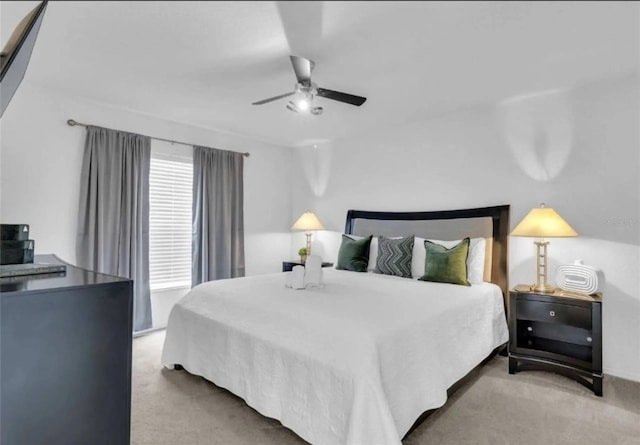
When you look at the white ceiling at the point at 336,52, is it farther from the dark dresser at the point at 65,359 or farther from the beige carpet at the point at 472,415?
the beige carpet at the point at 472,415

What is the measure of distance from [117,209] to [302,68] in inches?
103

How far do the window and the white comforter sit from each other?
56.2 inches

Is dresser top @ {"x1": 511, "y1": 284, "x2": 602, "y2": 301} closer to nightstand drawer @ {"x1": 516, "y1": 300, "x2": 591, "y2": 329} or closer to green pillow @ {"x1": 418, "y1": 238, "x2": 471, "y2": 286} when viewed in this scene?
nightstand drawer @ {"x1": 516, "y1": 300, "x2": 591, "y2": 329}

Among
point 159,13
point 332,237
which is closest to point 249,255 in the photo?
point 332,237

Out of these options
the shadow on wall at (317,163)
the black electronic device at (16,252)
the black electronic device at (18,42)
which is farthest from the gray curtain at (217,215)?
the black electronic device at (18,42)

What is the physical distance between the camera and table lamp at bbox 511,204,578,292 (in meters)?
2.73

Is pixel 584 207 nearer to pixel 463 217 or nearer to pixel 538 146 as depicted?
pixel 538 146

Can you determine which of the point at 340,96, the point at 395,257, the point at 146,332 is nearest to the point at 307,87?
the point at 340,96

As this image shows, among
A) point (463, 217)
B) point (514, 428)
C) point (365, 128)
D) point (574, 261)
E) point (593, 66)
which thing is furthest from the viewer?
point (365, 128)

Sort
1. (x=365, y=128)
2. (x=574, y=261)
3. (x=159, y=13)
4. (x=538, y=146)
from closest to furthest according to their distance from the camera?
(x=159, y=13), (x=574, y=261), (x=538, y=146), (x=365, y=128)

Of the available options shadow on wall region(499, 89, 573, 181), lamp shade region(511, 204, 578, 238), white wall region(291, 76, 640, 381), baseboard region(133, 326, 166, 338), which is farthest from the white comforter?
shadow on wall region(499, 89, 573, 181)

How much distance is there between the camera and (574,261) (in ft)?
9.75

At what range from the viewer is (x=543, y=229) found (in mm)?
2758

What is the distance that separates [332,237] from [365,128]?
161 centimetres
